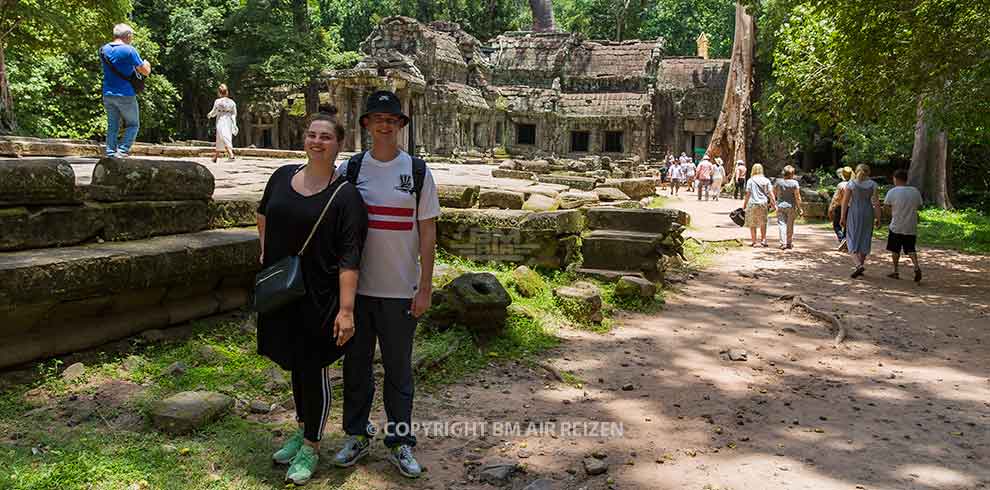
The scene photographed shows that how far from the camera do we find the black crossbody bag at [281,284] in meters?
2.98

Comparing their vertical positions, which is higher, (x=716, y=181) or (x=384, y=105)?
(x=384, y=105)

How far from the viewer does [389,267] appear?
129 inches

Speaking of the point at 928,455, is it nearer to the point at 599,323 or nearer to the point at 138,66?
the point at 599,323

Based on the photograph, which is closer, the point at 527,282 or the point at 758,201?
the point at 527,282

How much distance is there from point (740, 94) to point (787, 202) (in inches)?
601

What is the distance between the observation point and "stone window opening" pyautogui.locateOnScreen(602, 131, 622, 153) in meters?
36.7

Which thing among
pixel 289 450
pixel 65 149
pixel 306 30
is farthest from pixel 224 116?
pixel 306 30

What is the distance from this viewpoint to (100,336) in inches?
165

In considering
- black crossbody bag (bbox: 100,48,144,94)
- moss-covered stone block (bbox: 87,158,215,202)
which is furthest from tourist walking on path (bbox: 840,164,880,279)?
black crossbody bag (bbox: 100,48,144,94)

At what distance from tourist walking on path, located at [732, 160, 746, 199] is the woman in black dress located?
2070cm

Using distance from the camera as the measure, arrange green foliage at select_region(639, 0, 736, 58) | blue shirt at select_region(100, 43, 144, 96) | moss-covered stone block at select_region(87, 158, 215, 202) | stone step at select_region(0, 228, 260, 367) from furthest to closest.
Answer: green foliage at select_region(639, 0, 736, 58)
blue shirt at select_region(100, 43, 144, 96)
moss-covered stone block at select_region(87, 158, 215, 202)
stone step at select_region(0, 228, 260, 367)

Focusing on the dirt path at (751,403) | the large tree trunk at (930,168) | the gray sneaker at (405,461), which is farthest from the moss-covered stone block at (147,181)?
the large tree trunk at (930,168)

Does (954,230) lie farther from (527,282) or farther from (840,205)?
(527,282)

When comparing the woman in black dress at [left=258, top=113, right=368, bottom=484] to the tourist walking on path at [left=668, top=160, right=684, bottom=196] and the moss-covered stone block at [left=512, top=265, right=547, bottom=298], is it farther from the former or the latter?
the tourist walking on path at [left=668, top=160, right=684, bottom=196]
